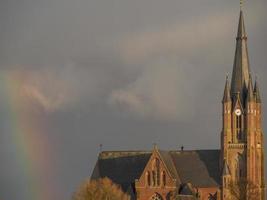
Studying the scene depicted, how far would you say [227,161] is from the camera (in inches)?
7328

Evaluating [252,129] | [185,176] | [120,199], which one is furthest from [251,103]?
[120,199]

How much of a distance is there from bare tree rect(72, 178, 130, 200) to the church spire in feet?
102

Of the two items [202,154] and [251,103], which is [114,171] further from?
[251,103]

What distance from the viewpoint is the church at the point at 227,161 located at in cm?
18588

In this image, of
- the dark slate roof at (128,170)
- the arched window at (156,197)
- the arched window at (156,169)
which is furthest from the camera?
the dark slate roof at (128,170)

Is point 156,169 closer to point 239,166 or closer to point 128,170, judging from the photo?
point 128,170

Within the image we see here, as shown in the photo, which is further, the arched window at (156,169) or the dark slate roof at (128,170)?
the dark slate roof at (128,170)

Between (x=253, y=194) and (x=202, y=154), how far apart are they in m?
21.8

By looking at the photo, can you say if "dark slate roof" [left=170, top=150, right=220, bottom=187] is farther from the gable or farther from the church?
the gable

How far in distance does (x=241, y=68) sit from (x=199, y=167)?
22.0 m

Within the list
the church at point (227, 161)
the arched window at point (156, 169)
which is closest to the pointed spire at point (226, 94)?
the church at point (227, 161)

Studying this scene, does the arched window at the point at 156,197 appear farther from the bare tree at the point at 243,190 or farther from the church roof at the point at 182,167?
the bare tree at the point at 243,190

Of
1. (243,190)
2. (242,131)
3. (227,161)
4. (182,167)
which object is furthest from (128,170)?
(243,190)

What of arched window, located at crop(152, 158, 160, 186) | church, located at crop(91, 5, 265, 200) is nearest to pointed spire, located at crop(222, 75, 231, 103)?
church, located at crop(91, 5, 265, 200)
